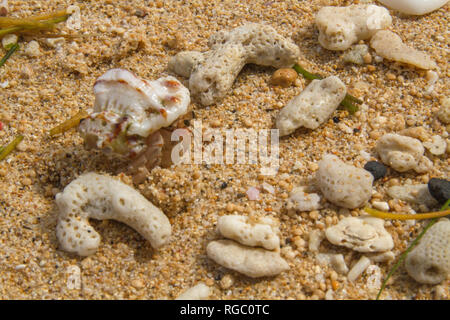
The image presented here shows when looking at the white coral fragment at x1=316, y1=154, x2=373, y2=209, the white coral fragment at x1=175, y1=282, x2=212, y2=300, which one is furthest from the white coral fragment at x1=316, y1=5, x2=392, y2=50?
the white coral fragment at x1=175, y1=282, x2=212, y2=300

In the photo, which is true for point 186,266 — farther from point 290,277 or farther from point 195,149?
point 195,149

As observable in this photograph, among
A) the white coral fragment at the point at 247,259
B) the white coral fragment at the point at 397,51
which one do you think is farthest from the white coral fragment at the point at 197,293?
the white coral fragment at the point at 397,51

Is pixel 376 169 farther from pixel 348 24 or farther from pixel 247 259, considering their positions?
pixel 348 24

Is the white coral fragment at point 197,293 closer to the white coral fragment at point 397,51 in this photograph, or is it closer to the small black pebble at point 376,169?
the small black pebble at point 376,169
